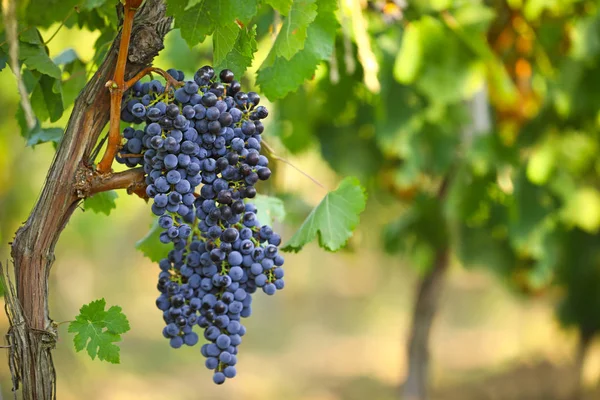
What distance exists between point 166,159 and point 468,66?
6.68 ft

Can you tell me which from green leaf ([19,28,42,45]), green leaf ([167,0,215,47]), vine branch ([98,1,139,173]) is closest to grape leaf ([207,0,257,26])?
green leaf ([167,0,215,47])

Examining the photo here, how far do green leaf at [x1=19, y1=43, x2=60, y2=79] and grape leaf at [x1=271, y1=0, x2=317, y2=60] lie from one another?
394mm

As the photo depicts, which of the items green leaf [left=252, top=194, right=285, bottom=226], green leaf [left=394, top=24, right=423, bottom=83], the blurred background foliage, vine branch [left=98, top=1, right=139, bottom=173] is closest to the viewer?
vine branch [left=98, top=1, right=139, bottom=173]

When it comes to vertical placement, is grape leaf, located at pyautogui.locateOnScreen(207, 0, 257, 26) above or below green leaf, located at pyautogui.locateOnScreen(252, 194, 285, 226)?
below

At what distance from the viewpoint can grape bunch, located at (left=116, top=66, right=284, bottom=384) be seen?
1020mm

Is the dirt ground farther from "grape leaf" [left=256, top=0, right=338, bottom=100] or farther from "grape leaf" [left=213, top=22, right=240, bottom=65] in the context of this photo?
"grape leaf" [left=213, top=22, right=240, bottom=65]

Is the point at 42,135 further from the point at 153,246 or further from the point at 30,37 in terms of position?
the point at 153,246

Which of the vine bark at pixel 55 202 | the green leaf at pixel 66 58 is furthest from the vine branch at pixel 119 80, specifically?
the green leaf at pixel 66 58

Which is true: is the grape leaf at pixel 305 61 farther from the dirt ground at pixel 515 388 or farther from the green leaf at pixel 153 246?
the dirt ground at pixel 515 388

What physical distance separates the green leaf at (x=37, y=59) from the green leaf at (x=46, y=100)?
0.10 meters

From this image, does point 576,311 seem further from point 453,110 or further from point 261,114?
point 261,114

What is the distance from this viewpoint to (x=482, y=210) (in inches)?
128

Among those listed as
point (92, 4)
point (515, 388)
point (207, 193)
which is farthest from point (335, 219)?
point (515, 388)

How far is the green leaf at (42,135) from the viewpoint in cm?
127
